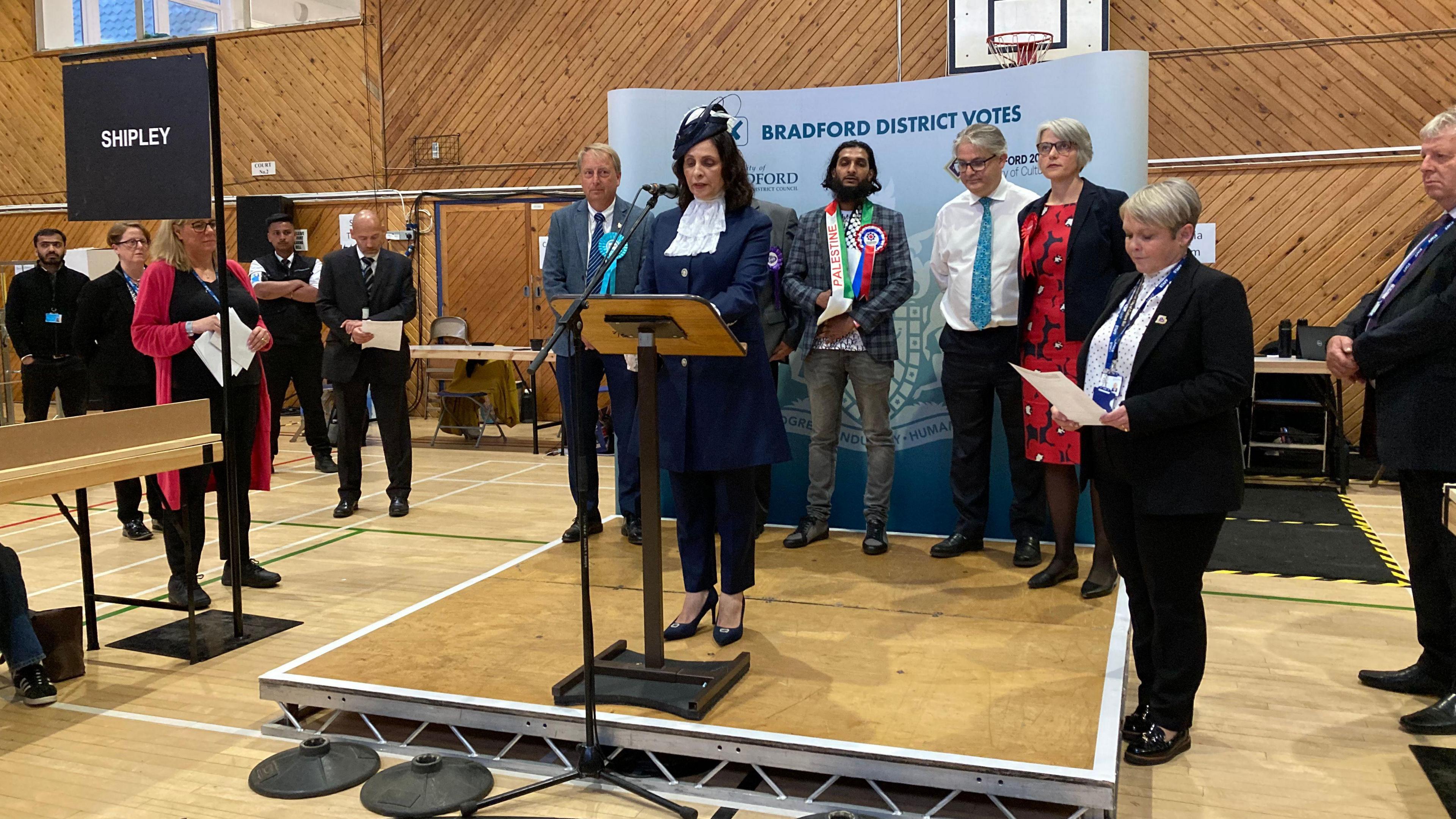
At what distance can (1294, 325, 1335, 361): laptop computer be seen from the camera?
7.44 meters

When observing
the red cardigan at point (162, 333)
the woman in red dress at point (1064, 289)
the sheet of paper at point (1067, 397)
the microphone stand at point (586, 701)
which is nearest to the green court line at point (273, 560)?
the red cardigan at point (162, 333)

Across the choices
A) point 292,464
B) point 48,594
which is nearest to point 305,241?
point 292,464

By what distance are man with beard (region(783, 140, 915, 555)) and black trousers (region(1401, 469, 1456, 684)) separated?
6.37 feet

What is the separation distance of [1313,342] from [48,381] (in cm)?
878

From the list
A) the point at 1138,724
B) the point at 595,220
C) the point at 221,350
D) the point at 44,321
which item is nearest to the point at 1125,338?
the point at 1138,724

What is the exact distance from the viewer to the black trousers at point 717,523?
3254 millimetres

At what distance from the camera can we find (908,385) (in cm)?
495

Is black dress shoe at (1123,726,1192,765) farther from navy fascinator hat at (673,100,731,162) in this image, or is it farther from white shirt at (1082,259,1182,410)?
navy fascinator hat at (673,100,731,162)

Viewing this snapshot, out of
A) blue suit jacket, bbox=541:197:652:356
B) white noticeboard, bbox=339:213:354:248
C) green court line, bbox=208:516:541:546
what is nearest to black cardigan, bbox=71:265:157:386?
green court line, bbox=208:516:541:546

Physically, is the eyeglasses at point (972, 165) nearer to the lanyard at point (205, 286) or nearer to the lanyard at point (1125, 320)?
the lanyard at point (1125, 320)

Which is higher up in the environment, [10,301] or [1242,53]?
[1242,53]

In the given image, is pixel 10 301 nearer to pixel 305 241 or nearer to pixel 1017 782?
pixel 305 241

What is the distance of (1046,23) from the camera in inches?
341

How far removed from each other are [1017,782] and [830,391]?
2.41m
